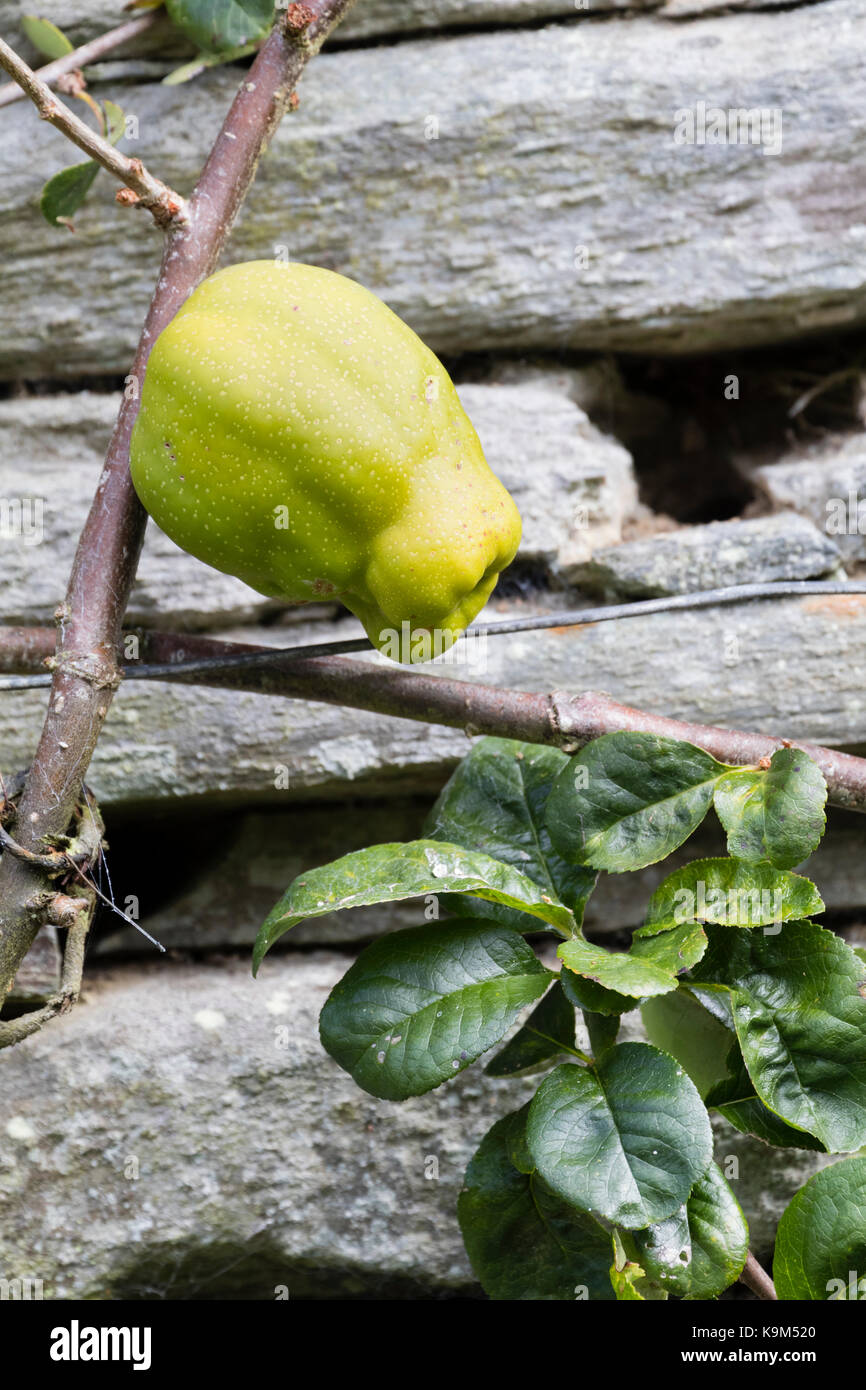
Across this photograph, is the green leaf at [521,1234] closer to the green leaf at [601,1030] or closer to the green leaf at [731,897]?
the green leaf at [601,1030]

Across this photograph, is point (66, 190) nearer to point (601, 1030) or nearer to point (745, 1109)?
point (601, 1030)

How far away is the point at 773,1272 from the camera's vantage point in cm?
73

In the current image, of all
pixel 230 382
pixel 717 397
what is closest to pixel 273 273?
pixel 230 382

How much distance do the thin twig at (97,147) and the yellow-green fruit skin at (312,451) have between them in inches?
5.0

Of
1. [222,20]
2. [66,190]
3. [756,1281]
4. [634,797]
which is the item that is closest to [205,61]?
[222,20]

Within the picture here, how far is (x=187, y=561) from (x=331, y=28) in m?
0.49

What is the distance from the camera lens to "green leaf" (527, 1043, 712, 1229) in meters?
0.63

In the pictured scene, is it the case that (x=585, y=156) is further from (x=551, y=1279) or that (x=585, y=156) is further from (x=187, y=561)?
(x=551, y=1279)

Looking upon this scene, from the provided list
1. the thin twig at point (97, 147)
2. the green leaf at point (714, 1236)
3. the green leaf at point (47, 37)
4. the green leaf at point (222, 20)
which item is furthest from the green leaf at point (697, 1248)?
the green leaf at point (47, 37)

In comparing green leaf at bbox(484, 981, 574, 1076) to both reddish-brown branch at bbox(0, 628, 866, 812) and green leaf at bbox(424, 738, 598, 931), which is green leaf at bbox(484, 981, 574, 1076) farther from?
reddish-brown branch at bbox(0, 628, 866, 812)

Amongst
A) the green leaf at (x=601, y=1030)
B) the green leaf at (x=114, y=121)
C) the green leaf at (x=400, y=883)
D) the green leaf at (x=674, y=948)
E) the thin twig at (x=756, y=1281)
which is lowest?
the thin twig at (x=756, y=1281)

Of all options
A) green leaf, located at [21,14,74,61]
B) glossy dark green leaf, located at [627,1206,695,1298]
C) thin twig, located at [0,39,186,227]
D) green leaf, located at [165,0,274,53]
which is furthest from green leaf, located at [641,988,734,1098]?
green leaf, located at [21,14,74,61]

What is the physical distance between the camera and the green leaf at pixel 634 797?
2.43 ft

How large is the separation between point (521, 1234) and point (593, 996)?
Answer: 0.66ft
